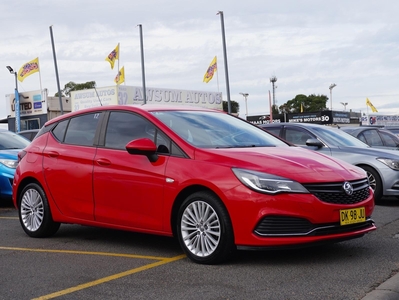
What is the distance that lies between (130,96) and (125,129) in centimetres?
3667

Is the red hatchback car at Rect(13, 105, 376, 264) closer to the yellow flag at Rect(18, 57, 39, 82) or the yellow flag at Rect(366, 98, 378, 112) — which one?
the yellow flag at Rect(18, 57, 39, 82)

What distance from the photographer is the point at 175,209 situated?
671 cm

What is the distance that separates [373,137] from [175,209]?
10.8m

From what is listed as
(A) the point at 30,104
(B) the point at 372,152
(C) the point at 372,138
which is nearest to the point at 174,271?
(B) the point at 372,152

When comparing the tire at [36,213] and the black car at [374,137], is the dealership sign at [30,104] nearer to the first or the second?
the black car at [374,137]

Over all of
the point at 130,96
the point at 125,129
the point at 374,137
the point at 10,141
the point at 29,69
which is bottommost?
the point at 374,137

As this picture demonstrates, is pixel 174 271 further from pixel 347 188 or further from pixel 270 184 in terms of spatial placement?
pixel 347 188

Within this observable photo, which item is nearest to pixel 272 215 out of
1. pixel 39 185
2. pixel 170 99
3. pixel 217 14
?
pixel 39 185

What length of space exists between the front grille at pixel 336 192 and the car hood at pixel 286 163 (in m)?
0.05

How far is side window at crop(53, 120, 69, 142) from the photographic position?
327 inches

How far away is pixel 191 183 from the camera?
647 cm

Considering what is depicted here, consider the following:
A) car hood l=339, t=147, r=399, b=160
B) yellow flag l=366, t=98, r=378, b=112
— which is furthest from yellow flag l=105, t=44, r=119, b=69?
car hood l=339, t=147, r=399, b=160

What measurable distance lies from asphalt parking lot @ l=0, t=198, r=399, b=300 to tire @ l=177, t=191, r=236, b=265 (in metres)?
0.13

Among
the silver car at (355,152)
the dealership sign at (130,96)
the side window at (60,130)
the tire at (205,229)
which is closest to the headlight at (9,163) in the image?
the side window at (60,130)
